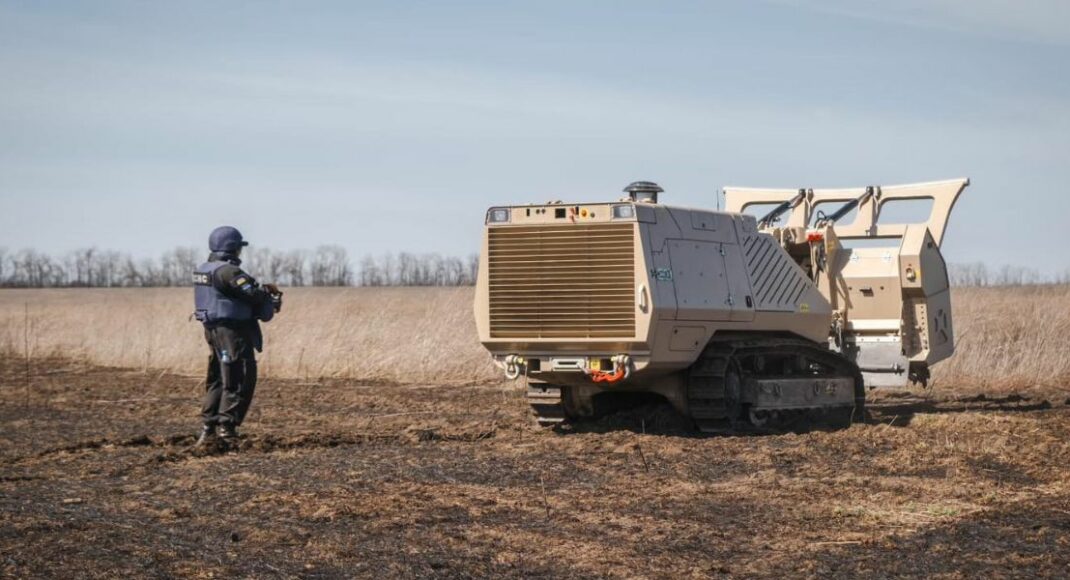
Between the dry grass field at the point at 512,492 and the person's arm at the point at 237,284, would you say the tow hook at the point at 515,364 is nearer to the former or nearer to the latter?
the dry grass field at the point at 512,492

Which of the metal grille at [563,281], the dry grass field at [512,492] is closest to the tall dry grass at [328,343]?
the dry grass field at [512,492]

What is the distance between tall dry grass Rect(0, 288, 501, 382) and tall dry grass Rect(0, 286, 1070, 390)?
0.07 ft

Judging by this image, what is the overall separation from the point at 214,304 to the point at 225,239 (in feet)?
2.24

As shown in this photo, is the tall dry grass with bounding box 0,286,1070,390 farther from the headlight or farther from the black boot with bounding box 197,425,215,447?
the black boot with bounding box 197,425,215,447

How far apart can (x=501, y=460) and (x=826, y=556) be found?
188 inches

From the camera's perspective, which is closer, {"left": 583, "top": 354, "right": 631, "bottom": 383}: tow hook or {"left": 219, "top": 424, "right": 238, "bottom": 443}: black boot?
{"left": 219, "top": 424, "right": 238, "bottom": 443}: black boot

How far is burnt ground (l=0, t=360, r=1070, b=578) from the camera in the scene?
7.43m

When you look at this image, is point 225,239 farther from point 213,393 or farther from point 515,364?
point 515,364

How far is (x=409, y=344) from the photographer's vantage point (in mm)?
A: 25047

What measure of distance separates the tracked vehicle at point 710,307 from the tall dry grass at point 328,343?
8.55 metres

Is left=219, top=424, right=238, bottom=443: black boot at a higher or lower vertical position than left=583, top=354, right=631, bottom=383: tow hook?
lower

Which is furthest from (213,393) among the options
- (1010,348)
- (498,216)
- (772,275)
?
(1010,348)

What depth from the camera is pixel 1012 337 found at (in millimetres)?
24844

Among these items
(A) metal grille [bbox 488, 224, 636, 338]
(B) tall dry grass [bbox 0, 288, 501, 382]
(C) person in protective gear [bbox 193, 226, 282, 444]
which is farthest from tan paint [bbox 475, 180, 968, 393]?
(B) tall dry grass [bbox 0, 288, 501, 382]
